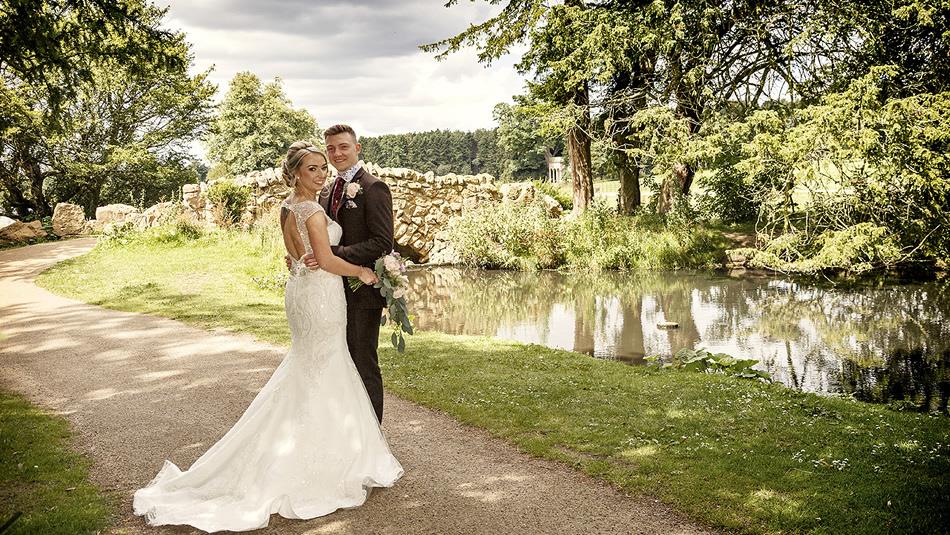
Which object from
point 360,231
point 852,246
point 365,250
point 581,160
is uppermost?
point 581,160

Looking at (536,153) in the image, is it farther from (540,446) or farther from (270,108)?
(540,446)

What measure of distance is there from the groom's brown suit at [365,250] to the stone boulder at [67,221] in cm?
2355

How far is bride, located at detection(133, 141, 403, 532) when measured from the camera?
13.4 ft

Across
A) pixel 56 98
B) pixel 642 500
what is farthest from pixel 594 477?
pixel 56 98

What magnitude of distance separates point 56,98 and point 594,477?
909 centimetres

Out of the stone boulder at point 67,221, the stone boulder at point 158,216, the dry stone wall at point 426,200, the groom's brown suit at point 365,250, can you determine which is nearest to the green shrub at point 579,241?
the dry stone wall at point 426,200

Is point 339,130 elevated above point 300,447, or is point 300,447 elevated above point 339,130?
point 339,130

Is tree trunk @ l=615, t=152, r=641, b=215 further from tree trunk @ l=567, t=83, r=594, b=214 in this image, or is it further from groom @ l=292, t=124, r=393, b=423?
groom @ l=292, t=124, r=393, b=423

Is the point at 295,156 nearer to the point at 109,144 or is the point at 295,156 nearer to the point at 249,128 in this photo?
the point at 109,144

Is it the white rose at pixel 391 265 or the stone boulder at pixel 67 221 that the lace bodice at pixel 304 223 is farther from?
the stone boulder at pixel 67 221

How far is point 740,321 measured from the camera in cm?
1255

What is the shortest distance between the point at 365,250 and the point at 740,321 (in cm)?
988

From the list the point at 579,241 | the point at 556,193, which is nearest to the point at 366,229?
the point at 579,241

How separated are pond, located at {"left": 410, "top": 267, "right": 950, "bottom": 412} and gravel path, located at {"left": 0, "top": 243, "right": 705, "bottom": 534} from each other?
16.1 feet
